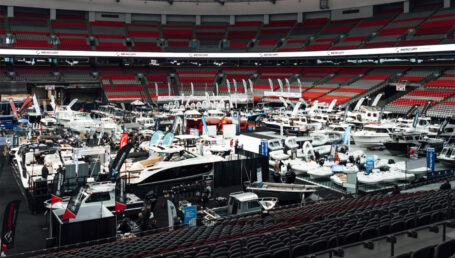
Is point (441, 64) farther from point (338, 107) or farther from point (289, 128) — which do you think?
point (289, 128)

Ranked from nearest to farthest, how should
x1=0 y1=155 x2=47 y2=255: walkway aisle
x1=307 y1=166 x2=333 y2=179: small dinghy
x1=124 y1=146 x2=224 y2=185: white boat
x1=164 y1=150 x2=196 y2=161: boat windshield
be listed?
x1=0 y1=155 x2=47 y2=255: walkway aisle, x1=124 y1=146 x2=224 y2=185: white boat, x1=164 y1=150 x2=196 y2=161: boat windshield, x1=307 y1=166 x2=333 y2=179: small dinghy

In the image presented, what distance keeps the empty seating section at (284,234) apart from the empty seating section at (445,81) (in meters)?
33.9

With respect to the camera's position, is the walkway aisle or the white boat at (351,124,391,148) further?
the white boat at (351,124,391,148)

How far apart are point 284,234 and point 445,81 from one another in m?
40.3

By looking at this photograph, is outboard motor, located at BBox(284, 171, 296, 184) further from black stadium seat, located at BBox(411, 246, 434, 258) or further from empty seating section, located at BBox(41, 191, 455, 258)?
black stadium seat, located at BBox(411, 246, 434, 258)

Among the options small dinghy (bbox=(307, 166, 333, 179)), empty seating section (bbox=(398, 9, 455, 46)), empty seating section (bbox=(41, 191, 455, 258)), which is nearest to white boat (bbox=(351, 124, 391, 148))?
small dinghy (bbox=(307, 166, 333, 179))

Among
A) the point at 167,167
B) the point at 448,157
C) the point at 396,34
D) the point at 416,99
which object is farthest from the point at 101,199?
the point at 396,34

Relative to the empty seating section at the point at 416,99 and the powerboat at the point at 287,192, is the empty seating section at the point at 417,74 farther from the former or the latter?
the powerboat at the point at 287,192

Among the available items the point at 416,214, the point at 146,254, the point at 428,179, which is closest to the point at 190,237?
the point at 146,254

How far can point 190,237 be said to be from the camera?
10359 mm

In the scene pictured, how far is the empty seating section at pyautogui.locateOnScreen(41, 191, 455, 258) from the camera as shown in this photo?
26.6 ft

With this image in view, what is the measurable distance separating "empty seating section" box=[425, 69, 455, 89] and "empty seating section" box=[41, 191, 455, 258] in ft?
111

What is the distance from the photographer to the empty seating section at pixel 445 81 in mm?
42062

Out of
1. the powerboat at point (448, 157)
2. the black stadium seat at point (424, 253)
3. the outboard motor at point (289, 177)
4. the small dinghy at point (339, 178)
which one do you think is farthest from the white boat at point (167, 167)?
the black stadium seat at point (424, 253)
